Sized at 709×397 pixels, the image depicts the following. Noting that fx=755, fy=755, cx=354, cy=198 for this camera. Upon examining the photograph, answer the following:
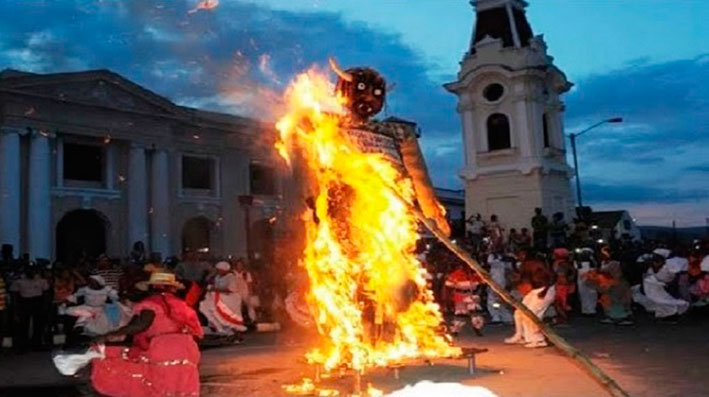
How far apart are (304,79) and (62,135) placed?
75.4 ft

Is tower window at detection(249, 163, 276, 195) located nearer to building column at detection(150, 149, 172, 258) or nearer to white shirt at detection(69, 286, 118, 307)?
building column at detection(150, 149, 172, 258)

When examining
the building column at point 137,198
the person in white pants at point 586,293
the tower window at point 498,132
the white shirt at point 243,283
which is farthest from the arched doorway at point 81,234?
the person in white pants at point 586,293

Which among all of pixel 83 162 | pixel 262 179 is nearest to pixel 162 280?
pixel 83 162

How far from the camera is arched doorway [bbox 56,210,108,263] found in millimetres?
29891

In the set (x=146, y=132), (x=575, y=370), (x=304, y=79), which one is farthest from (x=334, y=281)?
(x=146, y=132)

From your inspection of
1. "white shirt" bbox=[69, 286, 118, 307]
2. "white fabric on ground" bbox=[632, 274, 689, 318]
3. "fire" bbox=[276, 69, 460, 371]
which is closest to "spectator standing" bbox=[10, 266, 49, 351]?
"white shirt" bbox=[69, 286, 118, 307]

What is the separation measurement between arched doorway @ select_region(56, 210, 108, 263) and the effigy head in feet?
77.2

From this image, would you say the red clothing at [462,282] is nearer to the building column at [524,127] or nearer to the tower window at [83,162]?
the tower window at [83,162]

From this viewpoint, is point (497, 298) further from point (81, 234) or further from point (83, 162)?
point (83, 162)

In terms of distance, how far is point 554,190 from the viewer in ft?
117

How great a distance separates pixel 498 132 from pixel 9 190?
845 inches

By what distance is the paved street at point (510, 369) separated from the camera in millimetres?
8336

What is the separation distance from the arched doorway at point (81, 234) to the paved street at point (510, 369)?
57.8 ft

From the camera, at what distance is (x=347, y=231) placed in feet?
28.6
